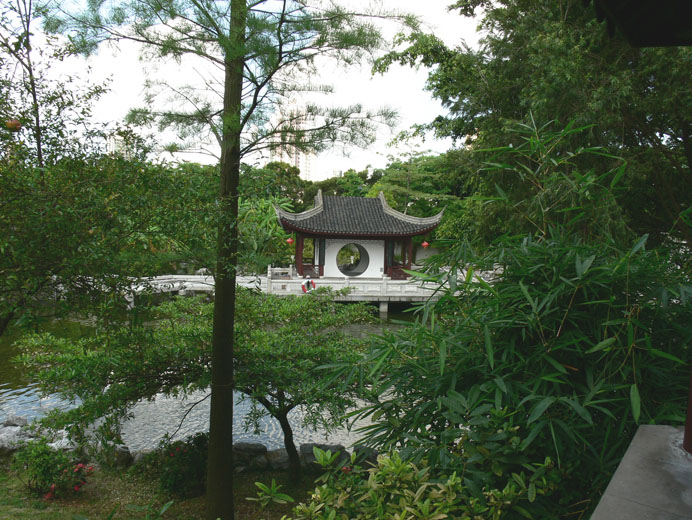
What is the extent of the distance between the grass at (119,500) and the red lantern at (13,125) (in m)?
2.88

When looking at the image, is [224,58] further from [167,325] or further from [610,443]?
[610,443]

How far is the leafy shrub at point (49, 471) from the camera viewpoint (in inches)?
158

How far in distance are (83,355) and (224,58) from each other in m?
2.34

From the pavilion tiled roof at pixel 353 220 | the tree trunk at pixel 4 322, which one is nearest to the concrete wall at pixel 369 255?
the pavilion tiled roof at pixel 353 220

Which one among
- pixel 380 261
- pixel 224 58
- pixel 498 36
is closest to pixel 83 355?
pixel 224 58

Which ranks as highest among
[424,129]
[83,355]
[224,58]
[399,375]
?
[424,129]

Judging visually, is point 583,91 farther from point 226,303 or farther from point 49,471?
point 49,471

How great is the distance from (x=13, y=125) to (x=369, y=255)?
15500 millimetres

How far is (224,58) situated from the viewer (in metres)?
3.34

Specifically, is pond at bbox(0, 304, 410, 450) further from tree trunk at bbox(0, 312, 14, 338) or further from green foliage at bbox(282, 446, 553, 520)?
green foliage at bbox(282, 446, 553, 520)

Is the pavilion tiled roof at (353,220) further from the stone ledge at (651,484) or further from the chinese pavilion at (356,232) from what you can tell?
the stone ledge at (651,484)

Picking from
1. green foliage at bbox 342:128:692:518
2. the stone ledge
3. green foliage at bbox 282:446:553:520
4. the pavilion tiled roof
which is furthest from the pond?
the pavilion tiled roof

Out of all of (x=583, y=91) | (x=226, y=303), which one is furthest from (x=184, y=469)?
(x=583, y=91)

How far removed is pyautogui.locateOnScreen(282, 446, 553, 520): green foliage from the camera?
1.05 metres
